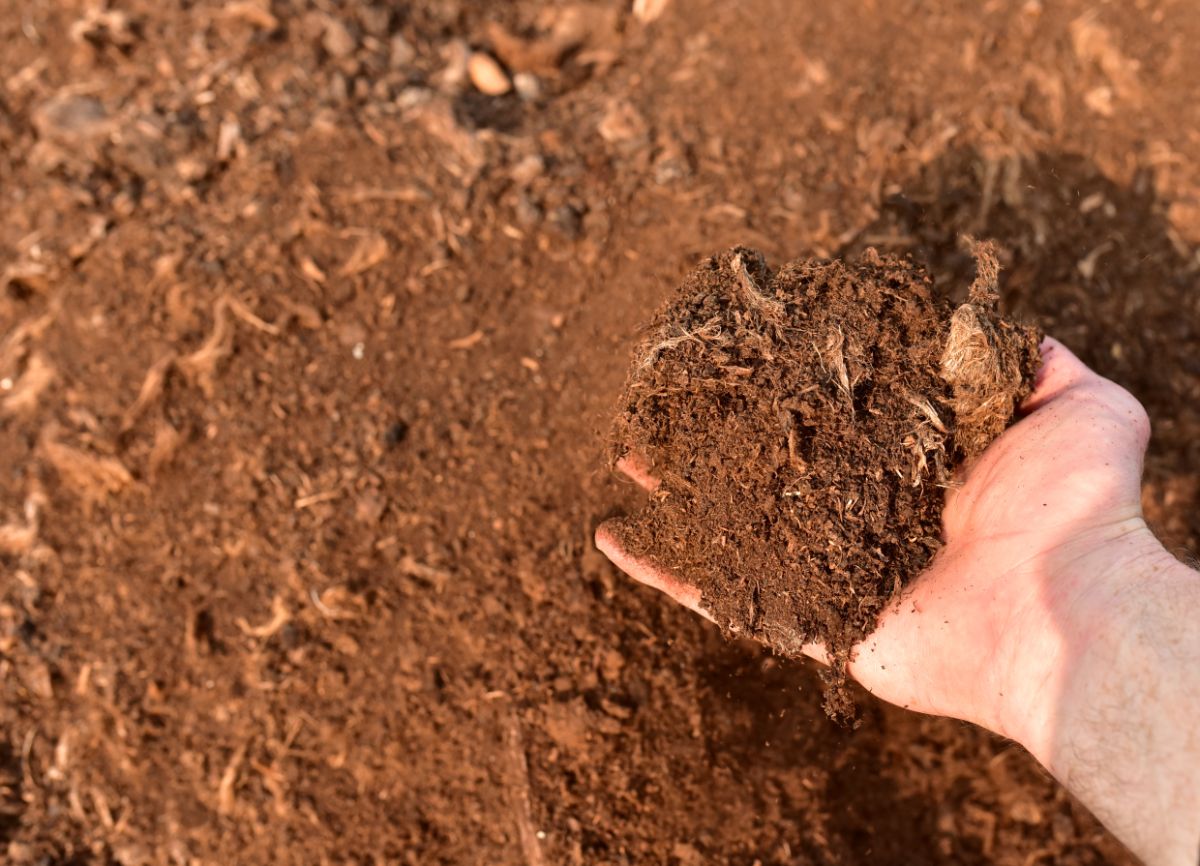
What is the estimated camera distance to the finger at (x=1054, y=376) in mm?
2246

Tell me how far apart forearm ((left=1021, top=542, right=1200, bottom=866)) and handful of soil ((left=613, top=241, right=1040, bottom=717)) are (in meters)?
0.39

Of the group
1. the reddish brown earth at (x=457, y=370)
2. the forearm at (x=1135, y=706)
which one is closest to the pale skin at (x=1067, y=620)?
the forearm at (x=1135, y=706)

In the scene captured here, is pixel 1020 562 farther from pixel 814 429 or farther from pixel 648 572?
pixel 648 572

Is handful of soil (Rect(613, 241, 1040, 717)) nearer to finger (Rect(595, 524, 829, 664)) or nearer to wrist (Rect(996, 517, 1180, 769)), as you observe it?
finger (Rect(595, 524, 829, 664))

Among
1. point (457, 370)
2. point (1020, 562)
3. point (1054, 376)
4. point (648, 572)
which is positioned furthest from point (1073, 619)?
point (457, 370)

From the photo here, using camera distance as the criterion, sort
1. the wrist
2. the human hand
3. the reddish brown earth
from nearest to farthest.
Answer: the wrist
the human hand
the reddish brown earth

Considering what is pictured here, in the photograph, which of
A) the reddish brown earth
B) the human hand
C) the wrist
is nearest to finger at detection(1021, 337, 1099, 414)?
the human hand

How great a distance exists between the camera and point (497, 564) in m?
2.70

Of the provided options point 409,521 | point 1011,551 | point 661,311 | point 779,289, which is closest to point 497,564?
point 409,521

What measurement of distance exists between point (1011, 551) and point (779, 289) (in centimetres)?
81

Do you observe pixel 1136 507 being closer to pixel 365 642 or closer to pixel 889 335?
pixel 889 335

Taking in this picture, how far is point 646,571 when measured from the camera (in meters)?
2.29

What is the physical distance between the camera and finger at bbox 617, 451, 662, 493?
7.52ft

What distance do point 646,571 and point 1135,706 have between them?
109 cm
